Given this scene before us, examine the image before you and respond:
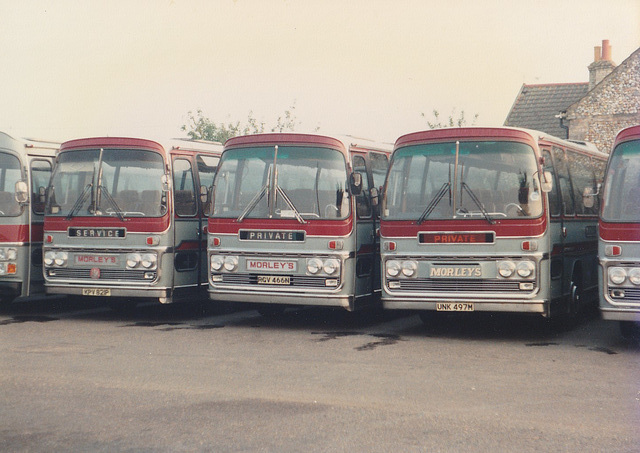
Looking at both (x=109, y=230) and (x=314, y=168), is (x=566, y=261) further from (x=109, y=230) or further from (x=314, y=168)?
(x=109, y=230)

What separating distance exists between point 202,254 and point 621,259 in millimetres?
7002

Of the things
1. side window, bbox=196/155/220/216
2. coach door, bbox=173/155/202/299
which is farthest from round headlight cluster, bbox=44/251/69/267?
side window, bbox=196/155/220/216

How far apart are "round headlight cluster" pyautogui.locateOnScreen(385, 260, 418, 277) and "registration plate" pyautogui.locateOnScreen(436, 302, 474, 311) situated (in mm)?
586

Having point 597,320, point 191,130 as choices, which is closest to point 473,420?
point 597,320

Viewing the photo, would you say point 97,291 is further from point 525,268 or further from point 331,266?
point 525,268

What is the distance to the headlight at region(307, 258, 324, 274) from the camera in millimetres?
13445

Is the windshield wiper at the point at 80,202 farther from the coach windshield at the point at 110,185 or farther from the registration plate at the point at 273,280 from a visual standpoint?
the registration plate at the point at 273,280

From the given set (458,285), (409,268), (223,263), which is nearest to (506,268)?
(458,285)

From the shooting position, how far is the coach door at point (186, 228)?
15062 mm

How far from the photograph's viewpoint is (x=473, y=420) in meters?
7.59

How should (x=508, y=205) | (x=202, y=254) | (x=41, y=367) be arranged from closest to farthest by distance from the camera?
(x=41, y=367)
(x=508, y=205)
(x=202, y=254)

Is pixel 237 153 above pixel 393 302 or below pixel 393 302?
above

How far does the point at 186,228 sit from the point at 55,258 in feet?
6.84

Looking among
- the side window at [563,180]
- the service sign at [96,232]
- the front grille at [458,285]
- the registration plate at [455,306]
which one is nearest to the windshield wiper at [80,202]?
the service sign at [96,232]
